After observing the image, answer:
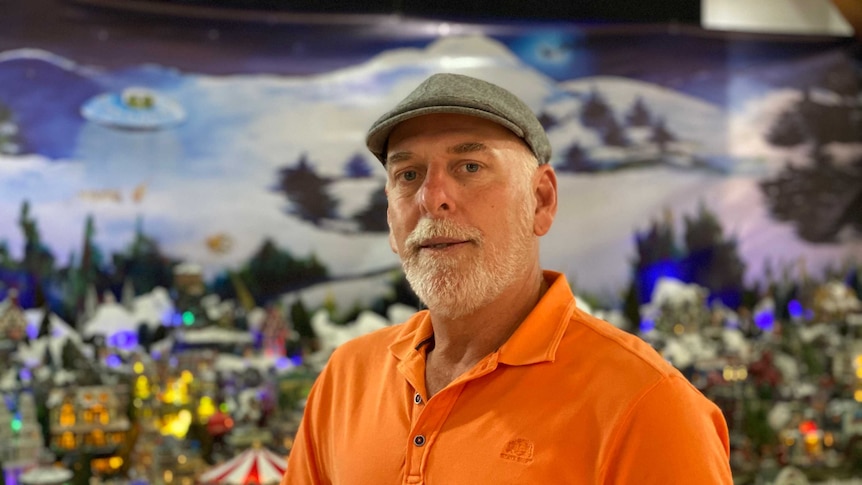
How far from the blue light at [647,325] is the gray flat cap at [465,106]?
279cm

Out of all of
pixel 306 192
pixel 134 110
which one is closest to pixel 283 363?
pixel 306 192

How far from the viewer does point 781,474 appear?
160 inches

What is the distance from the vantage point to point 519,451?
4.04 ft

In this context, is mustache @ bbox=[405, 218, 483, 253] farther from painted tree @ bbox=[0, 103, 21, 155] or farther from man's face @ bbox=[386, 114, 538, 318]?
painted tree @ bbox=[0, 103, 21, 155]

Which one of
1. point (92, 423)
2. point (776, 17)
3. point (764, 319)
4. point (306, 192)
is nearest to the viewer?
point (92, 423)

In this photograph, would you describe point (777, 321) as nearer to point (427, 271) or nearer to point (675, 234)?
point (675, 234)

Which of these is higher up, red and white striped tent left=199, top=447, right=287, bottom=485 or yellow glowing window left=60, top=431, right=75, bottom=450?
yellow glowing window left=60, top=431, right=75, bottom=450

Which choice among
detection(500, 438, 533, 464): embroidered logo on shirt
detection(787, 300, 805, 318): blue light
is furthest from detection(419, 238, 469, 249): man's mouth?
detection(787, 300, 805, 318): blue light

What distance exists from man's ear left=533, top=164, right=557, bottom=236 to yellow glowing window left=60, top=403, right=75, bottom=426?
2.75m

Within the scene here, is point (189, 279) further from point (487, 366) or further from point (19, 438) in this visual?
point (487, 366)

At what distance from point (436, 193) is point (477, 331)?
247mm

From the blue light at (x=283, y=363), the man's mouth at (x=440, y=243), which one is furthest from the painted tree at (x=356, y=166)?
the man's mouth at (x=440, y=243)

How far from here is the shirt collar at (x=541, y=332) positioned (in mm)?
1325

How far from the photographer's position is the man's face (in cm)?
139
